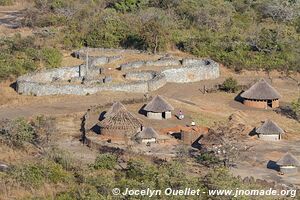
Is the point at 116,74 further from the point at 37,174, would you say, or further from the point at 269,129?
the point at 37,174

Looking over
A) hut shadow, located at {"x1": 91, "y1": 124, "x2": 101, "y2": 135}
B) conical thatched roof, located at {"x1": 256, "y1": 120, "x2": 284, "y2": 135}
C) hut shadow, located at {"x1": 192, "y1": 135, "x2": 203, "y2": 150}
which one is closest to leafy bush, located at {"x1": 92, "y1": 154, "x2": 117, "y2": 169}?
hut shadow, located at {"x1": 192, "y1": 135, "x2": 203, "y2": 150}

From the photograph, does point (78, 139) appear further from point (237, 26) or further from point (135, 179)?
point (237, 26)

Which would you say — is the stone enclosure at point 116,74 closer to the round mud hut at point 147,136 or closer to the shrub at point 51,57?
the shrub at point 51,57

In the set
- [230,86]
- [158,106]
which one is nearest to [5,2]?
[230,86]

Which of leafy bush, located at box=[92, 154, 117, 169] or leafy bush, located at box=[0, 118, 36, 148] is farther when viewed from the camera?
leafy bush, located at box=[0, 118, 36, 148]

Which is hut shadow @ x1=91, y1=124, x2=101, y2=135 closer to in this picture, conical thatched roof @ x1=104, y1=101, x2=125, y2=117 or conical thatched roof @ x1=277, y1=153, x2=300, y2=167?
conical thatched roof @ x1=104, y1=101, x2=125, y2=117
